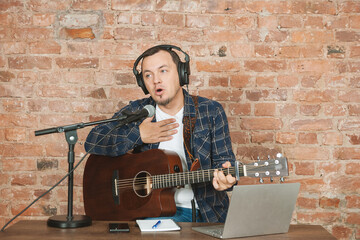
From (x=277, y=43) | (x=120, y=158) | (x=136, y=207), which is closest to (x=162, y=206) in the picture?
(x=136, y=207)

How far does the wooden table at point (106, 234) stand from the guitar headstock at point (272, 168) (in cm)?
22

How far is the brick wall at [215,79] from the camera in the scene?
2.54m

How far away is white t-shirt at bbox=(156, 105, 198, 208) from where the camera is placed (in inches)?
84.0

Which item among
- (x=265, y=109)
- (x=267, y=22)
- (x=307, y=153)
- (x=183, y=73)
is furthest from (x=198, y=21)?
(x=307, y=153)

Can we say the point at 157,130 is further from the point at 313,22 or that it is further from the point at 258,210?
the point at 313,22

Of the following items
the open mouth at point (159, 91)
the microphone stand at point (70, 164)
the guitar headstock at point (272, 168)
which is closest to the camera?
the guitar headstock at point (272, 168)

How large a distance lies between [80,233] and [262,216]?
680 mm

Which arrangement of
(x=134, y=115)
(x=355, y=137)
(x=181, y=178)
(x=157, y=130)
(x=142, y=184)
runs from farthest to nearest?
(x=355, y=137)
(x=157, y=130)
(x=142, y=184)
(x=181, y=178)
(x=134, y=115)

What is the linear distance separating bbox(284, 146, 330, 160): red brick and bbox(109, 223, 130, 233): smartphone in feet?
4.42

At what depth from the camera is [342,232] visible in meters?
2.55

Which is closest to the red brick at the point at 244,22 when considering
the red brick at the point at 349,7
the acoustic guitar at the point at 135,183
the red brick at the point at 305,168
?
the red brick at the point at 349,7

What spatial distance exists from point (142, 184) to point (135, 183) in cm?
4

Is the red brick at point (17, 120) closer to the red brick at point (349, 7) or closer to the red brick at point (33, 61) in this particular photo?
the red brick at point (33, 61)

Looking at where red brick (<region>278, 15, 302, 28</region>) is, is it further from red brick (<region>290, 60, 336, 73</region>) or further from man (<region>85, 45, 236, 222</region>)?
man (<region>85, 45, 236, 222</region>)
